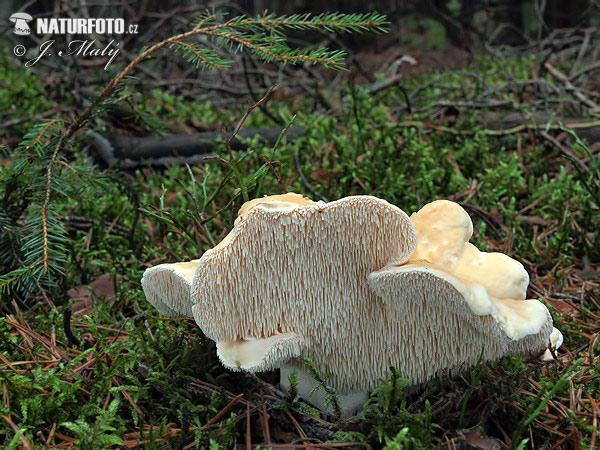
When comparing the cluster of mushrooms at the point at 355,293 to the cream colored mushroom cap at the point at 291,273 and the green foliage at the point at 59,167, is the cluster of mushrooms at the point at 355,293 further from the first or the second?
the green foliage at the point at 59,167

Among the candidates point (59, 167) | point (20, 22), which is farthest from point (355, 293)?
point (20, 22)

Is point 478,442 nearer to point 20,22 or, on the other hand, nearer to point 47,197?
point 47,197

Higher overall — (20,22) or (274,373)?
(20,22)

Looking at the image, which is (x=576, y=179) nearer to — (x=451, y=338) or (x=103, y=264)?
(x=451, y=338)

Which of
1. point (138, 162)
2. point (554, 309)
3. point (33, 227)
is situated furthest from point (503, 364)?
point (138, 162)

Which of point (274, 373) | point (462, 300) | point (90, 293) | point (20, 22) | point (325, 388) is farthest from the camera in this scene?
point (20, 22)
